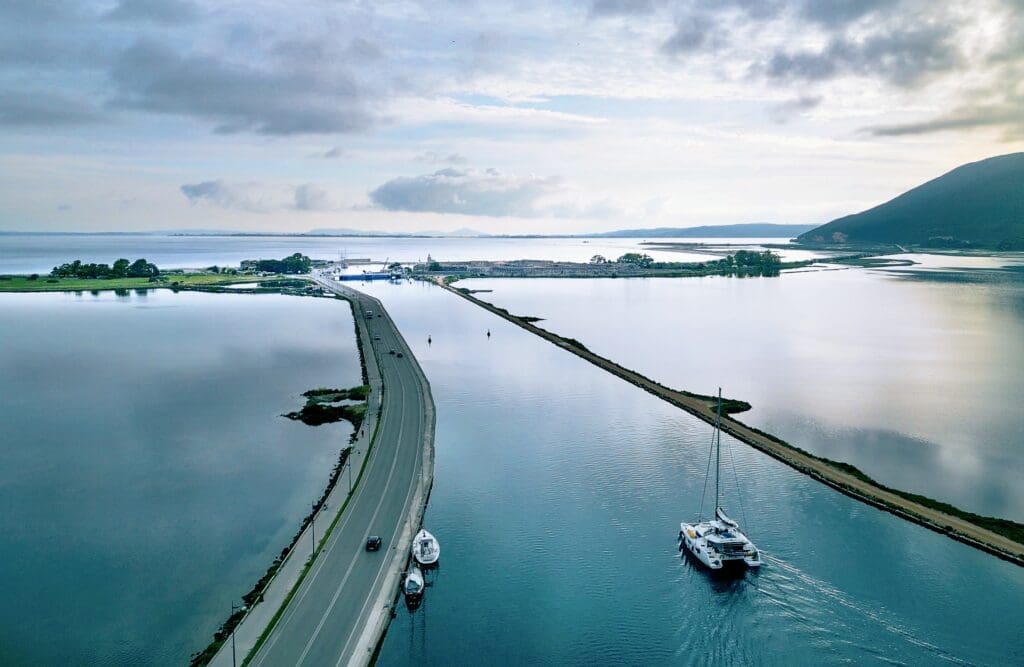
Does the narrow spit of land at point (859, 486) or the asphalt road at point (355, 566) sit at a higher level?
the asphalt road at point (355, 566)

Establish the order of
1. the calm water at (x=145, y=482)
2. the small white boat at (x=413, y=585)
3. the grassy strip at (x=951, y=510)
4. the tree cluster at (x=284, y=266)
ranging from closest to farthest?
the calm water at (x=145, y=482)
the small white boat at (x=413, y=585)
the grassy strip at (x=951, y=510)
the tree cluster at (x=284, y=266)

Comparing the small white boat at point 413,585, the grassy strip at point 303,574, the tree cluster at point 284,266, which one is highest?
the tree cluster at point 284,266

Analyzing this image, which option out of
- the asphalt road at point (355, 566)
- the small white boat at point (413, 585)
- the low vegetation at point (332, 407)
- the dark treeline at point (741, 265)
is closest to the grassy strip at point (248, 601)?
the asphalt road at point (355, 566)

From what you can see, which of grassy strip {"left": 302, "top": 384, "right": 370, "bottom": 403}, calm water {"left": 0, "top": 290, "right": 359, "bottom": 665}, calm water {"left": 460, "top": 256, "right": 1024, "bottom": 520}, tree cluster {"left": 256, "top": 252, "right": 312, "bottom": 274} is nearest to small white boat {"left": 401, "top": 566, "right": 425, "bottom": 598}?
calm water {"left": 0, "top": 290, "right": 359, "bottom": 665}

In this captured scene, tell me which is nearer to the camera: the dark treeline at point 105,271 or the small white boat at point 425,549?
the small white boat at point 425,549

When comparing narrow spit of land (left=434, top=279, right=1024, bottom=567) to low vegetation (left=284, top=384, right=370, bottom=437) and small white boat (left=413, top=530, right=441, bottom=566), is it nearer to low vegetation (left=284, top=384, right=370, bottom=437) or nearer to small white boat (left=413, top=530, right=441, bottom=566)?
small white boat (left=413, top=530, right=441, bottom=566)

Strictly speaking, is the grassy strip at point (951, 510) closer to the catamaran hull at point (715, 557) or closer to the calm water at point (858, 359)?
the calm water at point (858, 359)

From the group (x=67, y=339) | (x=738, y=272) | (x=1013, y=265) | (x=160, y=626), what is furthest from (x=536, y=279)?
(x=160, y=626)

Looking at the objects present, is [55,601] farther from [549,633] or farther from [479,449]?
[479,449]
